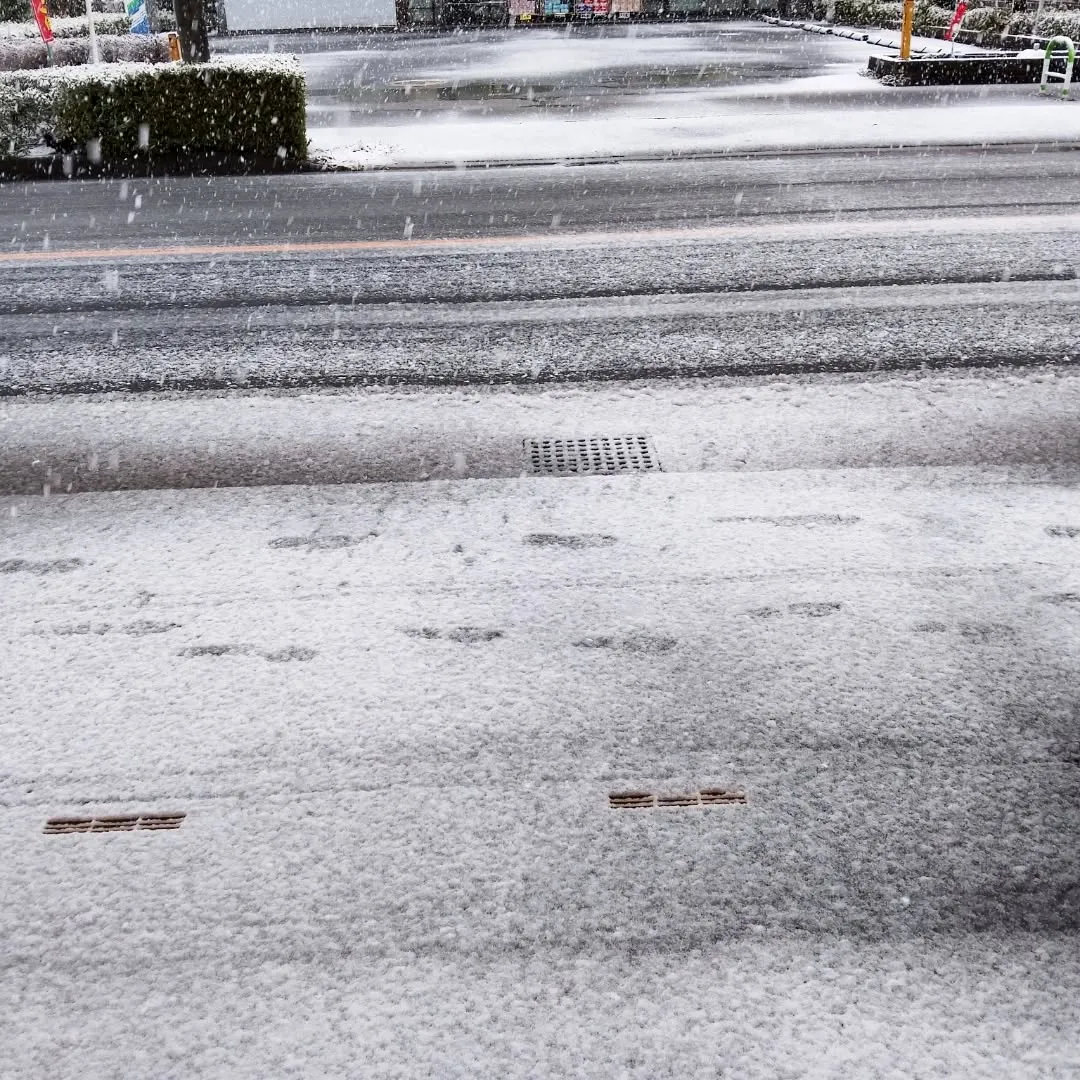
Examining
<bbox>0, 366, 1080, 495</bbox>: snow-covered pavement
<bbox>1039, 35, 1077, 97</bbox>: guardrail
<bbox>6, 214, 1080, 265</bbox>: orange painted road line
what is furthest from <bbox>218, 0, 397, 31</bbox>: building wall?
<bbox>0, 366, 1080, 495</bbox>: snow-covered pavement

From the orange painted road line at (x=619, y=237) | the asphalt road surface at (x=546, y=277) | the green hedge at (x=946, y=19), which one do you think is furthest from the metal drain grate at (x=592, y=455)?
the green hedge at (x=946, y=19)

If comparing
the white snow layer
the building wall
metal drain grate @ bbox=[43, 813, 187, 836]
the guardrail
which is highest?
the building wall

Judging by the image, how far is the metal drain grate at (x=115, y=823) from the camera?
2605 mm

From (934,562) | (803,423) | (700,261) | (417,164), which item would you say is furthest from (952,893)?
(417,164)

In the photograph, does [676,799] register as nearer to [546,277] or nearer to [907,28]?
[546,277]

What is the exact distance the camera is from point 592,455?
15.4ft

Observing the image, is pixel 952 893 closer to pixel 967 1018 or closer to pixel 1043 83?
pixel 967 1018

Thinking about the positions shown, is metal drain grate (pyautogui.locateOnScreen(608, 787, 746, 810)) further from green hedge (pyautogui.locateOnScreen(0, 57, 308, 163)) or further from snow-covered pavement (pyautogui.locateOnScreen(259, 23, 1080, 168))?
green hedge (pyautogui.locateOnScreen(0, 57, 308, 163))

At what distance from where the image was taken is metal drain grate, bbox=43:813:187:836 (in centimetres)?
261

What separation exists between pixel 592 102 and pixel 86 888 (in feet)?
58.5

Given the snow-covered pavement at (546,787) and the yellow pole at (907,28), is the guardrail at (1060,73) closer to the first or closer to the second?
the yellow pole at (907,28)

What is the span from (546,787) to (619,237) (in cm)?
692

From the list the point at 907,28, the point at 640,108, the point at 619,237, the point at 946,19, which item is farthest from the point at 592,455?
the point at 946,19

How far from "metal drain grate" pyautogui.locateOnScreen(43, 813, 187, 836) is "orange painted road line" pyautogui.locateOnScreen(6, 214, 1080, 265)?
21.9ft
